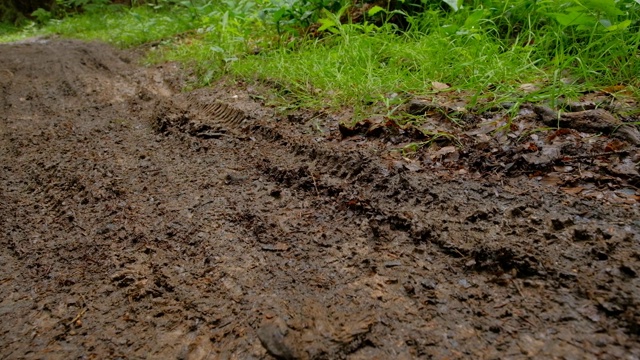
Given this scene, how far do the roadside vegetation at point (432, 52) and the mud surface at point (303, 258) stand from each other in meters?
0.58

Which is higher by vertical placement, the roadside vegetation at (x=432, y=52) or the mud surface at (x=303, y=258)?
the roadside vegetation at (x=432, y=52)

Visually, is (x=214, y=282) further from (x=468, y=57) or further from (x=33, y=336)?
(x=468, y=57)

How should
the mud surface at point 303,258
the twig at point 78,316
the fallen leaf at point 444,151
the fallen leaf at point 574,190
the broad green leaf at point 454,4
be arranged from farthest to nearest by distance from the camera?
the broad green leaf at point 454,4 → the fallen leaf at point 444,151 → the fallen leaf at point 574,190 → the twig at point 78,316 → the mud surface at point 303,258

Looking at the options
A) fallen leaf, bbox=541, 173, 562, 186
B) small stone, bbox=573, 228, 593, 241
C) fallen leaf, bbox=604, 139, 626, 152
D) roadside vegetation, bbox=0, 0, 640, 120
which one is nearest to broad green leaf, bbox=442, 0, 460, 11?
roadside vegetation, bbox=0, 0, 640, 120

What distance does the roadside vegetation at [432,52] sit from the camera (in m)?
2.06

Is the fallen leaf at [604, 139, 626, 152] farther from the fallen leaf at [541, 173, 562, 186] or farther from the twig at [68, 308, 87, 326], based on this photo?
the twig at [68, 308, 87, 326]

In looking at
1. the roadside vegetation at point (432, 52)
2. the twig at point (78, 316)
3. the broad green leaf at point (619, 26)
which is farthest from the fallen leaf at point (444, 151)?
the twig at point (78, 316)

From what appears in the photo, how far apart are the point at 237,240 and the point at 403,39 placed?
2.10 meters

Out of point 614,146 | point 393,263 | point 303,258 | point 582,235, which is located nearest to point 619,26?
point 614,146

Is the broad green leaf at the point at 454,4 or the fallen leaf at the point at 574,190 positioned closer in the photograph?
the fallen leaf at the point at 574,190

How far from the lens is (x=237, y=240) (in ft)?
4.77

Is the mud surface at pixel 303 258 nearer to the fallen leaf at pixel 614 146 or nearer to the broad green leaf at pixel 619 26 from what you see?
the fallen leaf at pixel 614 146

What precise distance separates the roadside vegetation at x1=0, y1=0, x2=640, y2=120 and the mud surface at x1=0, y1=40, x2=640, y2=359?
22.8 inches

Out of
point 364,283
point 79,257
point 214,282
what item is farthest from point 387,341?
point 79,257
